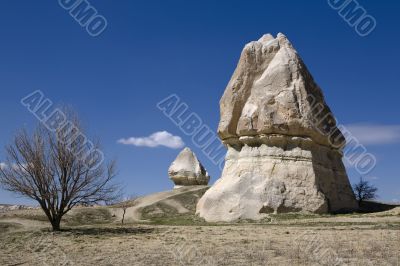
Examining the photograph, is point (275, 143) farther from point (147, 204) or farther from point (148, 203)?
point (148, 203)

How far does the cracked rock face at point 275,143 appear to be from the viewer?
84.9 ft

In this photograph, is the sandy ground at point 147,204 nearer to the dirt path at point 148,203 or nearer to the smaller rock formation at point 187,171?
the dirt path at point 148,203

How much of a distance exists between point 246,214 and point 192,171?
93.1 feet

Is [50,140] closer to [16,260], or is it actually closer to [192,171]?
[16,260]

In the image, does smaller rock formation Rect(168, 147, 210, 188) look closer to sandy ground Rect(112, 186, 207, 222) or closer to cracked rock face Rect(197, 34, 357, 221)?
sandy ground Rect(112, 186, 207, 222)

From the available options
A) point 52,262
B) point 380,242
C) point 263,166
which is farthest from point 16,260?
point 263,166

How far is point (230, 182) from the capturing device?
89.8 ft

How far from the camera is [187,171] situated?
175 ft

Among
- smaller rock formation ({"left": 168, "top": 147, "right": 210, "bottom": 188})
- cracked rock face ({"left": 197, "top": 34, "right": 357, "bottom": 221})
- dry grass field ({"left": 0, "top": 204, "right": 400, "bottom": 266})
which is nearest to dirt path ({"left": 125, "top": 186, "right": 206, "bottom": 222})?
smaller rock formation ({"left": 168, "top": 147, "right": 210, "bottom": 188})

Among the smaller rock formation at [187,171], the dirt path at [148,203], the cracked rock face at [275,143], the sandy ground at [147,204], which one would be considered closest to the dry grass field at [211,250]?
the cracked rock face at [275,143]

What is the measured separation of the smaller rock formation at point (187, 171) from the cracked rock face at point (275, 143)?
22.9 meters

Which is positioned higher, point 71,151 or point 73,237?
point 71,151

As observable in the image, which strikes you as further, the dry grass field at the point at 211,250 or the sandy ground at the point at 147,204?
the sandy ground at the point at 147,204

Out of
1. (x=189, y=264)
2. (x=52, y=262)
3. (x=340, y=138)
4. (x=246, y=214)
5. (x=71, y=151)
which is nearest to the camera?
(x=189, y=264)
